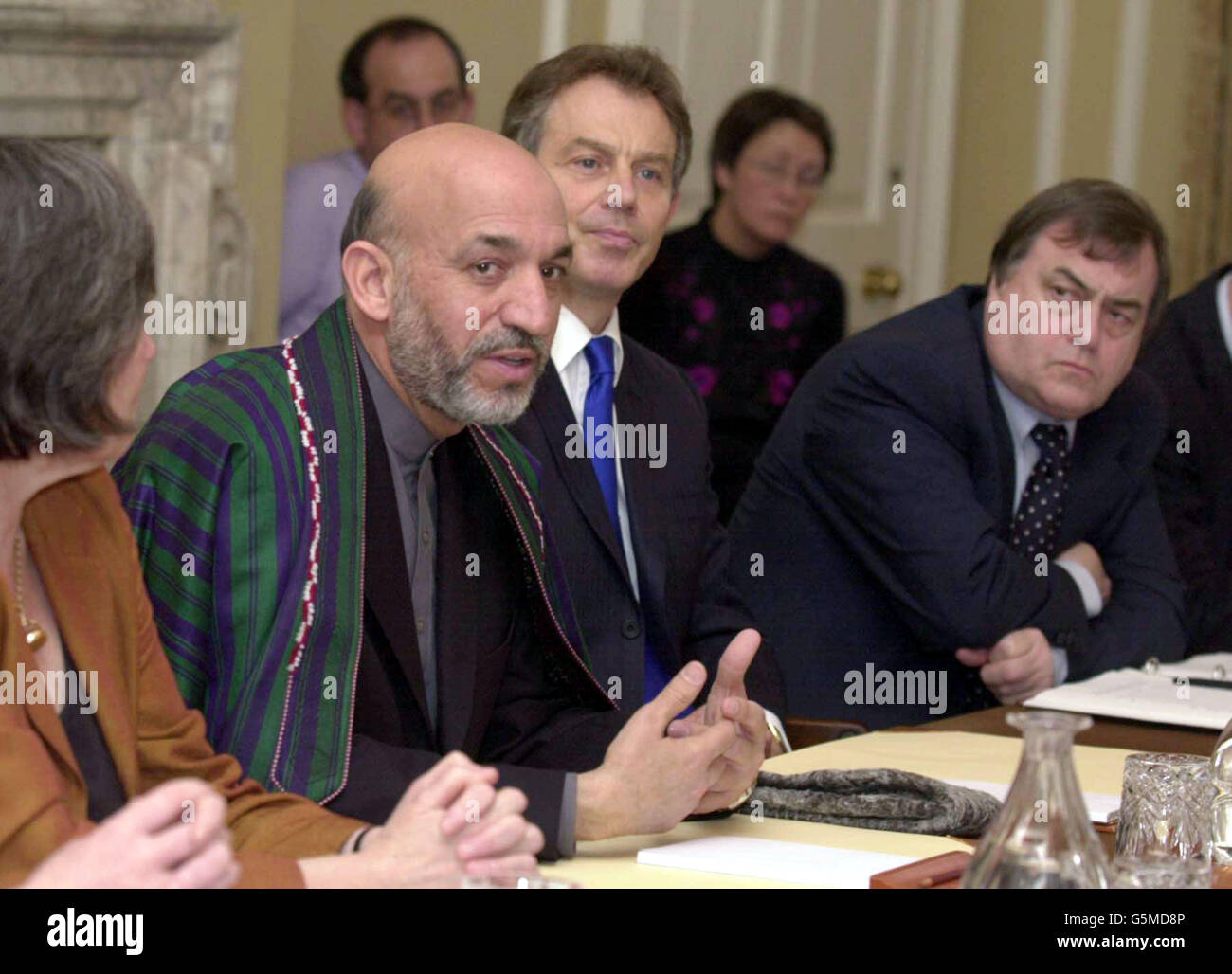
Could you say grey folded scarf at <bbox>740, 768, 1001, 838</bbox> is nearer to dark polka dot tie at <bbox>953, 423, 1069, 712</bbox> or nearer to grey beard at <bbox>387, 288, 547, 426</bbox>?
grey beard at <bbox>387, 288, 547, 426</bbox>

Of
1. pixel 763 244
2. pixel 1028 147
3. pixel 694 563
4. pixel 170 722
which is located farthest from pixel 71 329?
pixel 1028 147

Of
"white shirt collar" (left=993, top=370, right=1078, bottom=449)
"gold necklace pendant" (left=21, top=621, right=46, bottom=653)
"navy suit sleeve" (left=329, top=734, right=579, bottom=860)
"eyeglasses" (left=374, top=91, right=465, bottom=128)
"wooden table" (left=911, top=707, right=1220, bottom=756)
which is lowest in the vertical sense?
"wooden table" (left=911, top=707, right=1220, bottom=756)

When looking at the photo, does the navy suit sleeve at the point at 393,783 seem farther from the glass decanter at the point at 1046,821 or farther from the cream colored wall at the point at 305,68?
the cream colored wall at the point at 305,68

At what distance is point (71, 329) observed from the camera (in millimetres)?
1683

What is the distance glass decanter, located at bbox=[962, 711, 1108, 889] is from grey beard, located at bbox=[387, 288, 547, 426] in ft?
3.29

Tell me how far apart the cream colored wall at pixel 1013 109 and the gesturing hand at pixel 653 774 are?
4.46m

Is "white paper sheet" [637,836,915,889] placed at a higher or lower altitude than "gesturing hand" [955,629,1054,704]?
lower

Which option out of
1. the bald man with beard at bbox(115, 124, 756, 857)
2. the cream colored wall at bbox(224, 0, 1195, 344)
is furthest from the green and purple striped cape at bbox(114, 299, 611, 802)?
the cream colored wall at bbox(224, 0, 1195, 344)

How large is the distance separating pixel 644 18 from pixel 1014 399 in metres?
1.94

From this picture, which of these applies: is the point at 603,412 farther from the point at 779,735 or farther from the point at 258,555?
the point at 258,555

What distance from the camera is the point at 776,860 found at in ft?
5.93

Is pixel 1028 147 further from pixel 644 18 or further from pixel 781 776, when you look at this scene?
pixel 781 776

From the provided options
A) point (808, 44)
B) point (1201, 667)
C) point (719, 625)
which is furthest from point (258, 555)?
point (808, 44)

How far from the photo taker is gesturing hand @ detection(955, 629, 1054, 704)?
3.07m
